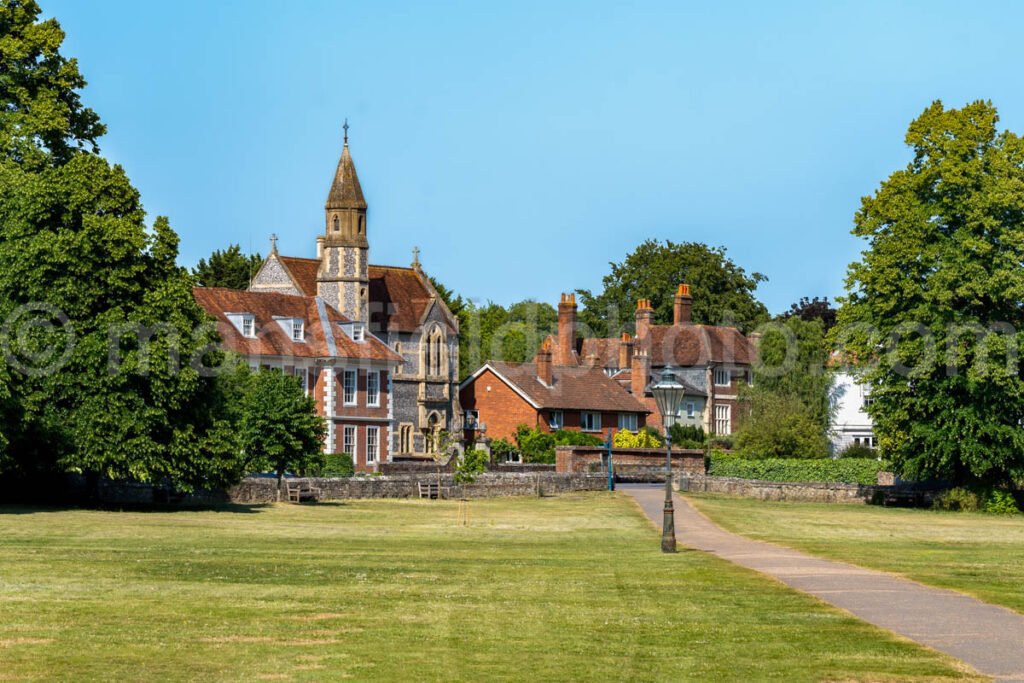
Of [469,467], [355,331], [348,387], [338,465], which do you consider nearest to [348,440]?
[348,387]

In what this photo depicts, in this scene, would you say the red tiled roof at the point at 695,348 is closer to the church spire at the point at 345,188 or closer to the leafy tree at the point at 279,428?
the church spire at the point at 345,188

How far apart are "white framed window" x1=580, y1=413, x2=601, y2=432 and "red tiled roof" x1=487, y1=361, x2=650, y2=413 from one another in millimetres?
675

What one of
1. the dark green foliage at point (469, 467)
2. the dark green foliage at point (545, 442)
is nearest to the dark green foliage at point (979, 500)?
the dark green foliage at point (469, 467)

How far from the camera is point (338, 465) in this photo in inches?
3039

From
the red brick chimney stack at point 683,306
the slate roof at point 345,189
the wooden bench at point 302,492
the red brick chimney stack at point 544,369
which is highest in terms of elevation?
the slate roof at point 345,189

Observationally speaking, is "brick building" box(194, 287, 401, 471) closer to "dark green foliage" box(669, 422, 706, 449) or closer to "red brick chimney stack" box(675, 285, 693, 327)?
"dark green foliage" box(669, 422, 706, 449)

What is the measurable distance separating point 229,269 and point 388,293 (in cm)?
1989

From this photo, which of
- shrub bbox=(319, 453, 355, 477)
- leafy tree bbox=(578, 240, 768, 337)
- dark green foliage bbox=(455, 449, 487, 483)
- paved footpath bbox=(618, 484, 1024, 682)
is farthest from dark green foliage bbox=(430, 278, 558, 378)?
paved footpath bbox=(618, 484, 1024, 682)

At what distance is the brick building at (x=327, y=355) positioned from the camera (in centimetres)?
8244

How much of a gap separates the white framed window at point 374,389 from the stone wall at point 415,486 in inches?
854

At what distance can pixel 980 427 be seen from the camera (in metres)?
56.6

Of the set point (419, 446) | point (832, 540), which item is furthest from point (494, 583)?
point (419, 446)

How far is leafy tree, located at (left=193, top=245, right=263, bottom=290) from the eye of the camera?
4355 inches

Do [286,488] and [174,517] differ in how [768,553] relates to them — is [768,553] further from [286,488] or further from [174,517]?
[286,488]
